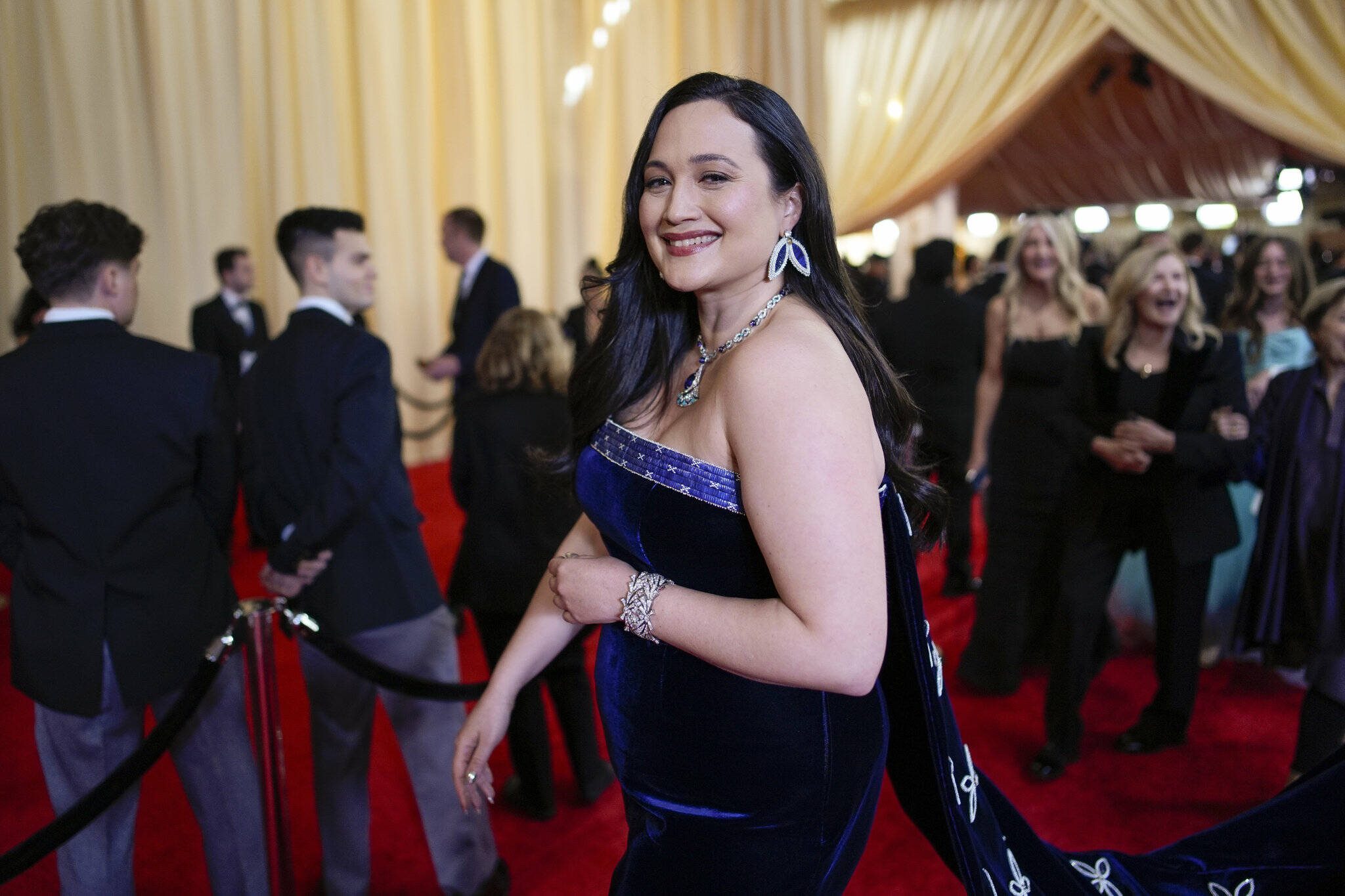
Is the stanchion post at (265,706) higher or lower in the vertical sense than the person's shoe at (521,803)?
higher

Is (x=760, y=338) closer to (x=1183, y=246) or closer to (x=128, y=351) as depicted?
(x=128, y=351)

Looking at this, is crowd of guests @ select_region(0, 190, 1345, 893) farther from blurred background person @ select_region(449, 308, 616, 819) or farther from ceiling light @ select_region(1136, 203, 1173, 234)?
ceiling light @ select_region(1136, 203, 1173, 234)

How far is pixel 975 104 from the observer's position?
27.8 feet

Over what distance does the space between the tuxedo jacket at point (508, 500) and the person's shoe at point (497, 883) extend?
2.35 ft

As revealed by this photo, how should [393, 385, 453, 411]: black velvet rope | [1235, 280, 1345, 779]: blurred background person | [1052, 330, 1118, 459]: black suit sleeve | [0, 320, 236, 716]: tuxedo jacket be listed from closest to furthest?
[0, 320, 236, 716]: tuxedo jacket → [1235, 280, 1345, 779]: blurred background person → [1052, 330, 1118, 459]: black suit sleeve → [393, 385, 453, 411]: black velvet rope

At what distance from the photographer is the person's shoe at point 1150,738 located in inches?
138

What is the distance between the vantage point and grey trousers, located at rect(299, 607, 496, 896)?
2.61m

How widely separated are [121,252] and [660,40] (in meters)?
8.53

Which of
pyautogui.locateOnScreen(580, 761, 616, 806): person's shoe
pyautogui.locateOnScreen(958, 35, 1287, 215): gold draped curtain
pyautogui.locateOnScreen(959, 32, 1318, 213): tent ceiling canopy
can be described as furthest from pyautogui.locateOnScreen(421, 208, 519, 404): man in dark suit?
pyautogui.locateOnScreen(958, 35, 1287, 215): gold draped curtain

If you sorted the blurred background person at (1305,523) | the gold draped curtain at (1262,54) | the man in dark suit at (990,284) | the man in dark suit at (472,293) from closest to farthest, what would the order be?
the blurred background person at (1305,523) → the man in dark suit at (472,293) → the man in dark suit at (990,284) → the gold draped curtain at (1262,54)

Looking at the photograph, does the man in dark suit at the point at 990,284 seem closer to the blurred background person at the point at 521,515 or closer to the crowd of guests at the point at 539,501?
the crowd of guests at the point at 539,501

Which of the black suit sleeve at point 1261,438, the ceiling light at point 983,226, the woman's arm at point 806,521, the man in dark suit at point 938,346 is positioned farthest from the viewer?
the ceiling light at point 983,226

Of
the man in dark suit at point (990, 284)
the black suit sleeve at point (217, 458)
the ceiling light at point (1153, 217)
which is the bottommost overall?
the black suit sleeve at point (217, 458)

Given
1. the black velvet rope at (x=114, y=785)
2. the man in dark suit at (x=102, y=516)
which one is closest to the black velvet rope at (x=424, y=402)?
the man in dark suit at (x=102, y=516)
